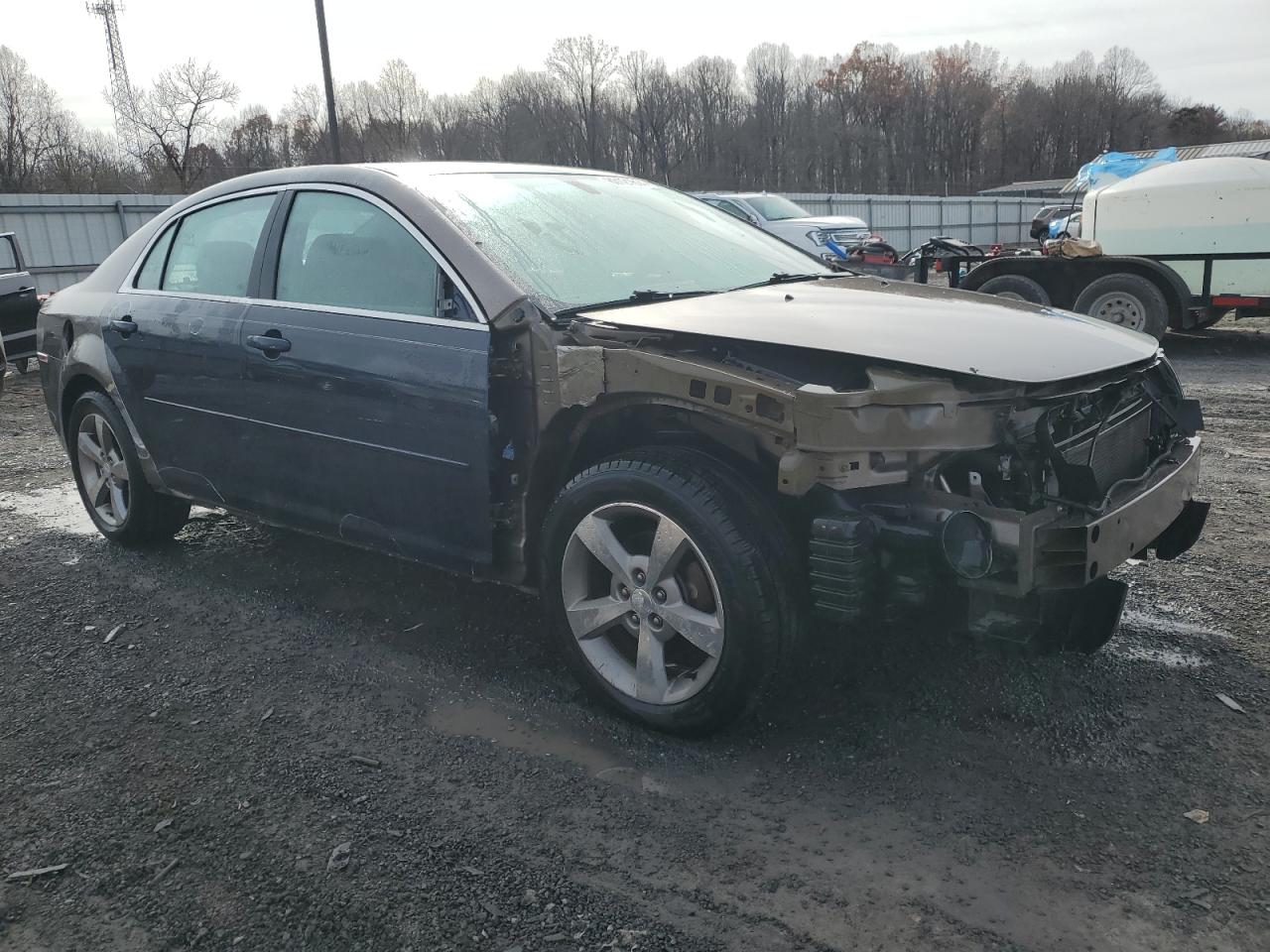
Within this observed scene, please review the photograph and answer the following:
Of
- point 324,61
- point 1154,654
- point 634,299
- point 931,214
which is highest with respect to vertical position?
point 324,61

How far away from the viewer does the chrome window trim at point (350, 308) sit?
3250mm

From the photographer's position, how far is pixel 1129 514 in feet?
9.20

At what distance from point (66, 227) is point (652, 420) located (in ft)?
80.2

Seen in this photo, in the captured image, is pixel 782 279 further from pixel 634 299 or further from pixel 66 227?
pixel 66 227

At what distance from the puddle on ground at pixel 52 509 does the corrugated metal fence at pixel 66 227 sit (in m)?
17.4

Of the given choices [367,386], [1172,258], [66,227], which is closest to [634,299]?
[367,386]

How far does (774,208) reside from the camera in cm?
2120

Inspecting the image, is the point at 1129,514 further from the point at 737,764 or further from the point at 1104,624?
the point at 737,764

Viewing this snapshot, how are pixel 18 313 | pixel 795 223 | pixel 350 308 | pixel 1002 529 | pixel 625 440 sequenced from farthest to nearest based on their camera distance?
pixel 795 223
pixel 18 313
pixel 350 308
pixel 625 440
pixel 1002 529

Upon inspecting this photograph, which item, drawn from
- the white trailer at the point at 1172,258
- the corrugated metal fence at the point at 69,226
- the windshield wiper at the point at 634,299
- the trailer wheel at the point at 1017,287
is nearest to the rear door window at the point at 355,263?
Result: the windshield wiper at the point at 634,299

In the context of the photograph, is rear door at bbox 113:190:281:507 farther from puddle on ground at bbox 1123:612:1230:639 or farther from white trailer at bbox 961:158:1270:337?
white trailer at bbox 961:158:1270:337

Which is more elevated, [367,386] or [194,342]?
[194,342]

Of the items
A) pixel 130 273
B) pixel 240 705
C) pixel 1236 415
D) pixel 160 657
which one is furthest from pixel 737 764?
pixel 1236 415

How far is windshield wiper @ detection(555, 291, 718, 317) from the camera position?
3176 millimetres
